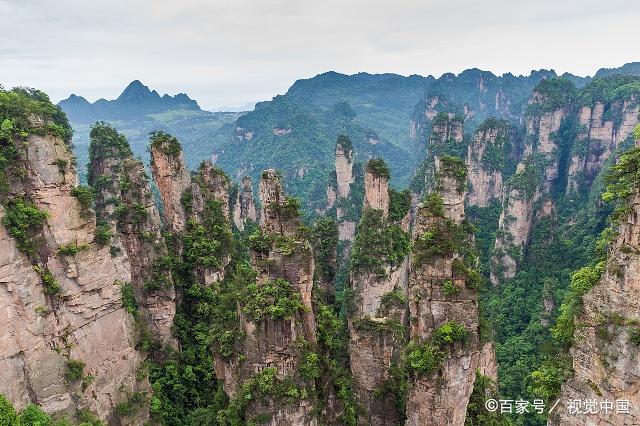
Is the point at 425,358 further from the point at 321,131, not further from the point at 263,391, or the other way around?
the point at 321,131

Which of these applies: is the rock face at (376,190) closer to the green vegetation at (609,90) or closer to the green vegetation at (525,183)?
the green vegetation at (525,183)

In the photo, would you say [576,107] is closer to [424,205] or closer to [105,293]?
[424,205]

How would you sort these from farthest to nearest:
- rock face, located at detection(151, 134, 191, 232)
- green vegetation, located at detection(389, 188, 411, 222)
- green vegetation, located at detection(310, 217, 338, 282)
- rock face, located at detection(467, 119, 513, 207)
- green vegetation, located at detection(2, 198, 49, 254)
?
rock face, located at detection(467, 119, 513, 207) → green vegetation, located at detection(389, 188, 411, 222) → green vegetation, located at detection(310, 217, 338, 282) → rock face, located at detection(151, 134, 191, 232) → green vegetation, located at detection(2, 198, 49, 254)

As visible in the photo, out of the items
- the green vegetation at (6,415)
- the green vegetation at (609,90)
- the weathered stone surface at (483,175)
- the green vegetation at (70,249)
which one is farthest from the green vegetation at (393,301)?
the green vegetation at (609,90)

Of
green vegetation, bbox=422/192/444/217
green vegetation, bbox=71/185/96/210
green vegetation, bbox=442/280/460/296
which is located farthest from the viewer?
green vegetation, bbox=71/185/96/210

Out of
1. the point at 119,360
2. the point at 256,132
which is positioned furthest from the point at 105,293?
the point at 256,132

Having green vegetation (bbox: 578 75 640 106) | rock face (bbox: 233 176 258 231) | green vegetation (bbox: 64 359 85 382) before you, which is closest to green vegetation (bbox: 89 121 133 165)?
green vegetation (bbox: 64 359 85 382)

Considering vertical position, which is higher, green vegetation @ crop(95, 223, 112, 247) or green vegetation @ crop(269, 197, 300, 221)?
green vegetation @ crop(269, 197, 300, 221)

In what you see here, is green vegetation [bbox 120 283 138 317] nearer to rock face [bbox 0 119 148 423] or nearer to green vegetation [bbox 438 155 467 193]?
rock face [bbox 0 119 148 423]
